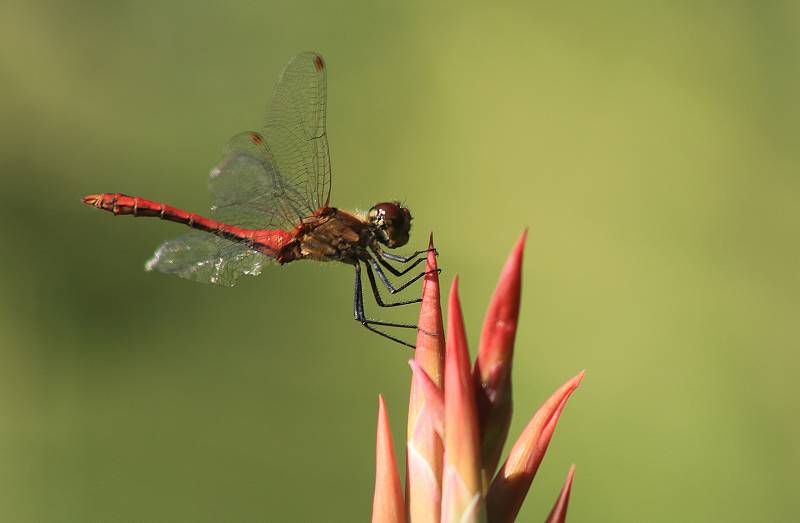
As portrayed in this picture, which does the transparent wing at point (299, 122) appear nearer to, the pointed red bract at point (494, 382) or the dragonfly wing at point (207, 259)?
the dragonfly wing at point (207, 259)

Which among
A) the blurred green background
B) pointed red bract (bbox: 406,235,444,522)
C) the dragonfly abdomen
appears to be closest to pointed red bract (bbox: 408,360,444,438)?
pointed red bract (bbox: 406,235,444,522)

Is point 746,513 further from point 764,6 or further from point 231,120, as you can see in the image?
point 231,120

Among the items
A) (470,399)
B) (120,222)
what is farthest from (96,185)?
(470,399)

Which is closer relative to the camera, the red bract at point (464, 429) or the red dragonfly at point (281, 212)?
the red bract at point (464, 429)

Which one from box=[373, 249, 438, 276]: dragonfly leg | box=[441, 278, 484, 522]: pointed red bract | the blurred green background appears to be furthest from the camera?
the blurred green background

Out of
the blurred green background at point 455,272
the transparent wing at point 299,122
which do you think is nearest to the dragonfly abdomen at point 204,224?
the transparent wing at point 299,122

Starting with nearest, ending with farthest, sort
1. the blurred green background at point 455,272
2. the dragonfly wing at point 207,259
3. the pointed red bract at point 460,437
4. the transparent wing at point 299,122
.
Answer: the pointed red bract at point 460,437, the dragonfly wing at point 207,259, the transparent wing at point 299,122, the blurred green background at point 455,272

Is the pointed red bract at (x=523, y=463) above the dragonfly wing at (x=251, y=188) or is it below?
below

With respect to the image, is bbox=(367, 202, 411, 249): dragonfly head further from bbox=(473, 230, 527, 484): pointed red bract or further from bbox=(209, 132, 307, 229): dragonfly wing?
bbox=(473, 230, 527, 484): pointed red bract
